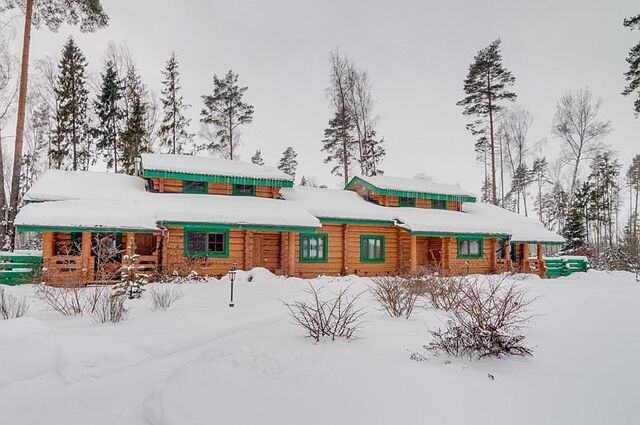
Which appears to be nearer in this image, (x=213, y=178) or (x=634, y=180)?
(x=213, y=178)

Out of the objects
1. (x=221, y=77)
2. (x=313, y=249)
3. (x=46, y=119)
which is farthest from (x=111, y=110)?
(x=313, y=249)

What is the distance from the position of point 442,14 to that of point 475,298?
18559 mm

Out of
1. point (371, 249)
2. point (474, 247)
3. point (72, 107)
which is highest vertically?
point (72, 107)

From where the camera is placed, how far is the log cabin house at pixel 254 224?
12500 mm

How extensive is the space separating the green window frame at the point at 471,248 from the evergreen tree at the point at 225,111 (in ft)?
58.8

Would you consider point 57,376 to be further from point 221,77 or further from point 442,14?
point 221,77

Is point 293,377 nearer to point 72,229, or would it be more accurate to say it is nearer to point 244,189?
point 72,229

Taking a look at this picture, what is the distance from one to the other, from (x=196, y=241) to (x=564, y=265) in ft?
69.0

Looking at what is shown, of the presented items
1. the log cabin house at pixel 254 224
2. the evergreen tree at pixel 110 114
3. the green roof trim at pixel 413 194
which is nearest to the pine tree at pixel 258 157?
the evergreen tree at pixel 110 114

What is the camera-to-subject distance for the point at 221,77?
28078mm

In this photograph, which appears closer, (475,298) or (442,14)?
(475,298)

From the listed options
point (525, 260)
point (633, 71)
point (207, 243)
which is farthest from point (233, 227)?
point (633, 71)

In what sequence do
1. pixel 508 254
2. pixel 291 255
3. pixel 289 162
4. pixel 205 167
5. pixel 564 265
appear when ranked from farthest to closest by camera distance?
pixel 289 162
pixel 564 265
pixel 508 254
pixel 205 167
pixel 291 255

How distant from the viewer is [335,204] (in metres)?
18.1
